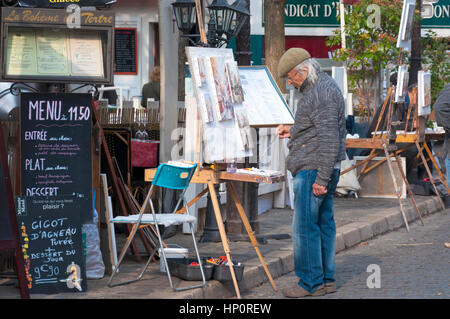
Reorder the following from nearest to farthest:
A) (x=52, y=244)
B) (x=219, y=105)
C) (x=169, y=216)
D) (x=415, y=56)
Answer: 1. (x=52, y=244)
2. (x=169, y=216)
3. (x=219, y=105)
4. (x=415, y=56)

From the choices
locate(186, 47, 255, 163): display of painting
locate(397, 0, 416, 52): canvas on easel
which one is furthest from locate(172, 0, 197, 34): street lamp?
locate(397, 0, 416, 52): canvas on easel

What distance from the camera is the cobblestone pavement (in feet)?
24.7

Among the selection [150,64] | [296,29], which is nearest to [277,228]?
[150,64]

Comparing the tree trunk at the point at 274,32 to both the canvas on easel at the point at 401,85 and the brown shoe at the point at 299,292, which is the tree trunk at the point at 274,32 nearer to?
the canvas on easel at the point at 401,85

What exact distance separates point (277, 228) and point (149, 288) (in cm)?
370

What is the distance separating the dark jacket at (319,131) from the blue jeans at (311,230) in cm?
12

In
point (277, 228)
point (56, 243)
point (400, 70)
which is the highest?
point (400, 70)

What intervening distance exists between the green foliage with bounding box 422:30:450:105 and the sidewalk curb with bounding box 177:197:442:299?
16.2 ft

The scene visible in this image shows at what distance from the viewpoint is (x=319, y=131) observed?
7.05 metres

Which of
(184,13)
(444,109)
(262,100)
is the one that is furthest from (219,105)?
(444,109)

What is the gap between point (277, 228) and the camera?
10.6 m

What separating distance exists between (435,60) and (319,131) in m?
12.5

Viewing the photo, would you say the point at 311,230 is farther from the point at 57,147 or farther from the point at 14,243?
the point at 14,243

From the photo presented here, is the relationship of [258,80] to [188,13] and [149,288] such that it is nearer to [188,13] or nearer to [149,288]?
[188,13]
